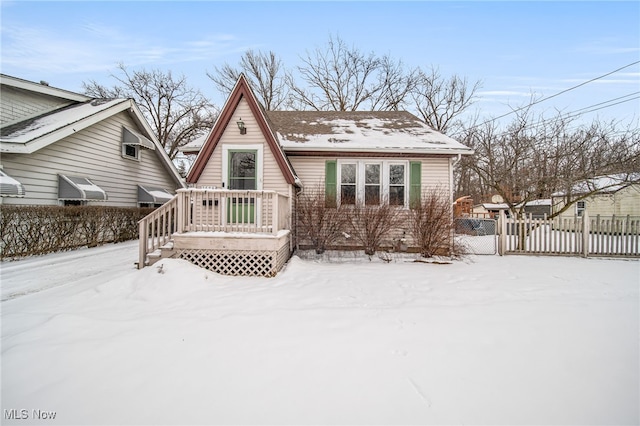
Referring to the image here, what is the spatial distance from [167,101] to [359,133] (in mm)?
21264

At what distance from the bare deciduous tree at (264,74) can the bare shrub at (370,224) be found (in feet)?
64.3

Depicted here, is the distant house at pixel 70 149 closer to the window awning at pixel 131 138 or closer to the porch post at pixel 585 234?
the window awning at pixel 131 138

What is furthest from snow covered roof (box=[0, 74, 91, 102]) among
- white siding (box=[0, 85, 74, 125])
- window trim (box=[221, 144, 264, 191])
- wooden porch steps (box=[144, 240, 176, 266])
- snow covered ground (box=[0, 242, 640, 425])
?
wooden porch steps (box=[144, 240, 176, 266])

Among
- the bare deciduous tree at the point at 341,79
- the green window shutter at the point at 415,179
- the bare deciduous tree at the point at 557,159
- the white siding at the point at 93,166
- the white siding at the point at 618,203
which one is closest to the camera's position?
the white siding at the point at 93,166

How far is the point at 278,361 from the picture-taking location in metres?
2.83

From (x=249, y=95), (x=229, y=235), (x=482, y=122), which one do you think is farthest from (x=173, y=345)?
(x=482, y=122)

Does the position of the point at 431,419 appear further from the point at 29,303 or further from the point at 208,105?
the point at 208,105

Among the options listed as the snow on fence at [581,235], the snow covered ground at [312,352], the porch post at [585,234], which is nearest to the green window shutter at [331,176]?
the snow covered ground at [312,352]

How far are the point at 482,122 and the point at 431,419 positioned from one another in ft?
A: 71.1

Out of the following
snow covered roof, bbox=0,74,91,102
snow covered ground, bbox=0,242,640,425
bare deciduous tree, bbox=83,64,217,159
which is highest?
bare deciduous tree, bbox=83,64,217,159

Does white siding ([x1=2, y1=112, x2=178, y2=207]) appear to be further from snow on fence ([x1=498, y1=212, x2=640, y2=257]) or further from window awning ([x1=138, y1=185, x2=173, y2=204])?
snow on fence ([x1=498, y1=212, x2=640, y2=257])

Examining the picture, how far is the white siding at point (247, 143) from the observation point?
8227mm

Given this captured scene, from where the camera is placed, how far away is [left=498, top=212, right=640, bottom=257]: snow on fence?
29.4ft

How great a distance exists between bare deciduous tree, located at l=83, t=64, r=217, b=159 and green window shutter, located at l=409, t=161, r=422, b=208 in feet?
65.1
